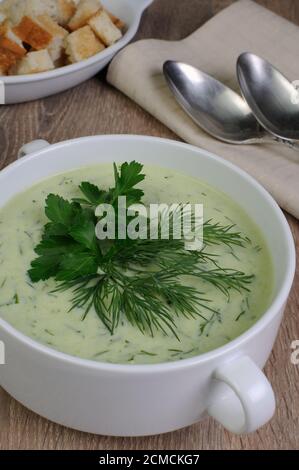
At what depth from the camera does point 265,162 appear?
1.75m

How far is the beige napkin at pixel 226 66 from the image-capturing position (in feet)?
5.67

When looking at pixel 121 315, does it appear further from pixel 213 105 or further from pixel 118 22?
pixel 118 22

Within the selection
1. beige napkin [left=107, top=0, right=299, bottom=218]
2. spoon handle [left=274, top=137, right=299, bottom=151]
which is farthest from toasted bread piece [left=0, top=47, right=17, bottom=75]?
spoon handle [left=274, top=137, right=299, bottom=151]

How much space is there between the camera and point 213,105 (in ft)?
6.05

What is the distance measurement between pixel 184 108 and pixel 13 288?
0.81 meters

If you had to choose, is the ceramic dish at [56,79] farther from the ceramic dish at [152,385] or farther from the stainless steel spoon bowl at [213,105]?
the ceramic dish at [152,385]

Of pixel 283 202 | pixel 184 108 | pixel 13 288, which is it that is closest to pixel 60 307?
pixel 13 288

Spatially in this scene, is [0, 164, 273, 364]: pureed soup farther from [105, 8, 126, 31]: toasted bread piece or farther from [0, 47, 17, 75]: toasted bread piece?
[105, 8, 126, 31]: toasted bread piece

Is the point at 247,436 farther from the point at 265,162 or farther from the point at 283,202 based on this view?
the point at 265,162

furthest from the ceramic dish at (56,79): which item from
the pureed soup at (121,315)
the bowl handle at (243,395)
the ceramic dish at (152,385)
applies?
the bowl handle at (243,395)

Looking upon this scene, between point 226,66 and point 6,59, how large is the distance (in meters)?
0.58

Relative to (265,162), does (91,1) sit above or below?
above

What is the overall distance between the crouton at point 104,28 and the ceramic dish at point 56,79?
2 centimetres

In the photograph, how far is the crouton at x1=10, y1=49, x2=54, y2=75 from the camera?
1849 mm
